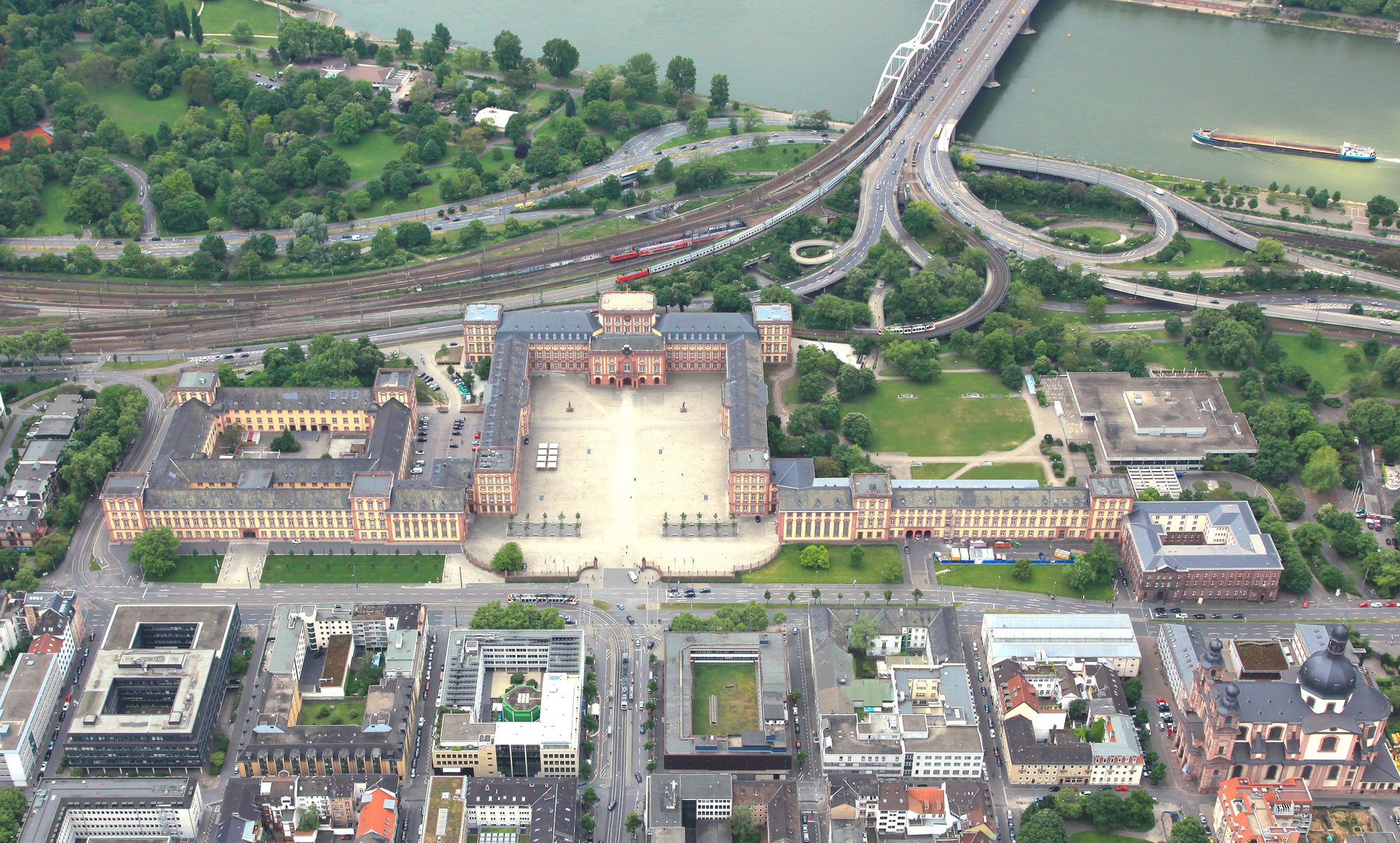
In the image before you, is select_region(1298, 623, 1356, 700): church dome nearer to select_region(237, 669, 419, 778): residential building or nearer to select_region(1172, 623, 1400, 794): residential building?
select_region(1172, 623, 1400, 794): residential building

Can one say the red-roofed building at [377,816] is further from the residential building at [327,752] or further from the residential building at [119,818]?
the residential building at [119,818]

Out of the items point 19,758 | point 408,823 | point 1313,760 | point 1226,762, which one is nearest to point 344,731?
point 408,823

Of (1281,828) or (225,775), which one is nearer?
(1281,828)

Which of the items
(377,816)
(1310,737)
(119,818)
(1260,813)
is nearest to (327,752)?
(377,816)

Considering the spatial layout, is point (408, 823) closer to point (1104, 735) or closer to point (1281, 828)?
point (1104, 735)

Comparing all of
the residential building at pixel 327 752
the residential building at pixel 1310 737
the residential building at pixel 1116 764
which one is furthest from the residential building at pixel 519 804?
the residential building at pixel 1310 737
